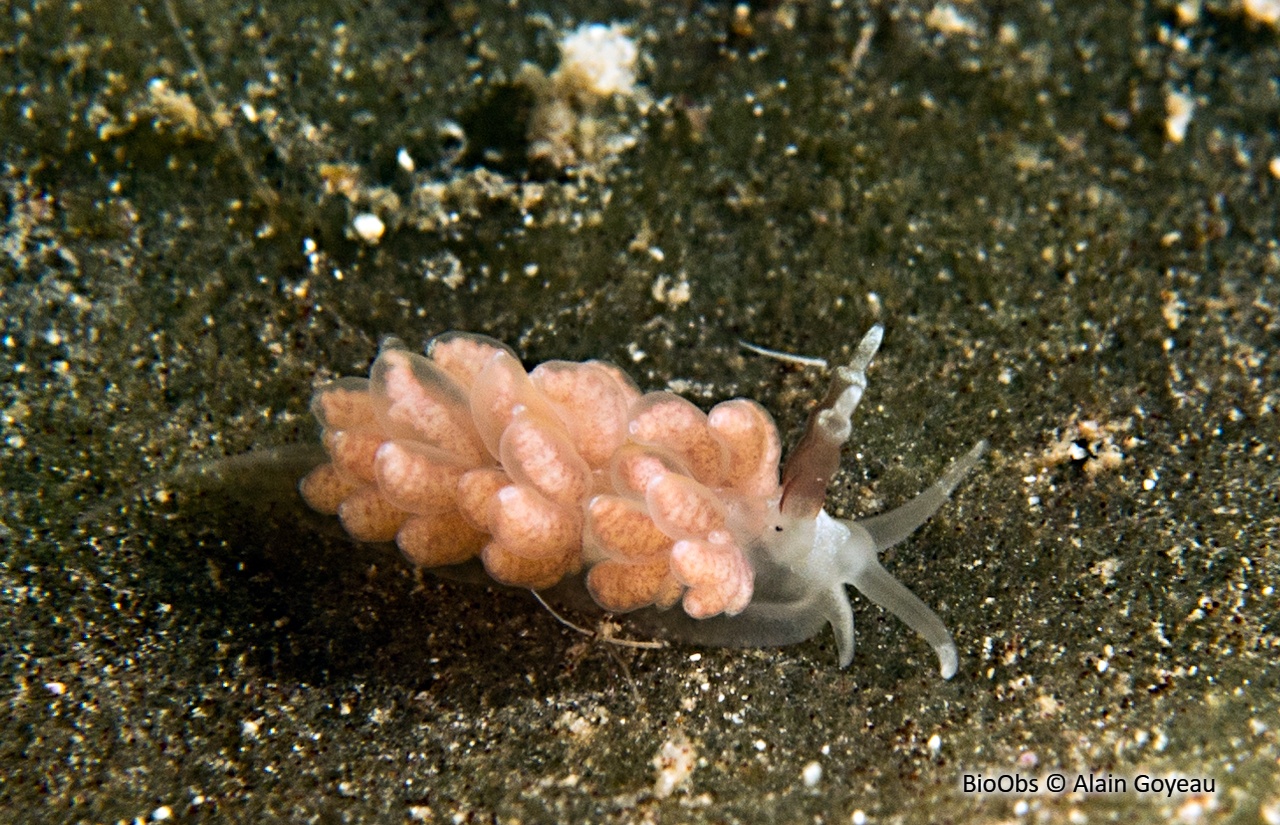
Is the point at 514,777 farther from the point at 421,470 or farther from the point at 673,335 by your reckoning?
the point at 673,335

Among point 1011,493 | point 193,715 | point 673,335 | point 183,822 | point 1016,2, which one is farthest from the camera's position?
point 1016,2

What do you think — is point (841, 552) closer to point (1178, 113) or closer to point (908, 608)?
point (908, 608)

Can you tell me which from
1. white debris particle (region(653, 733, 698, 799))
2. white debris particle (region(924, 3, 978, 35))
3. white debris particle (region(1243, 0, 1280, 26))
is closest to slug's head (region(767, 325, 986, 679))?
white debris particle (region(653, 733, 698, 799))

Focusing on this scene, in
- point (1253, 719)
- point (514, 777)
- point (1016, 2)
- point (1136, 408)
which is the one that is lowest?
point (514, 777)

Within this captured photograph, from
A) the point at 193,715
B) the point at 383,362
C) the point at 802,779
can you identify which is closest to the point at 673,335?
the point at 383,362

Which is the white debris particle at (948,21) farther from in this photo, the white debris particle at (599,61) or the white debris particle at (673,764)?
the white debris particle at (673,764)

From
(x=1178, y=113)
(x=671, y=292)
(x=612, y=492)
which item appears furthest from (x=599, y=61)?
(x=1178, y=113)

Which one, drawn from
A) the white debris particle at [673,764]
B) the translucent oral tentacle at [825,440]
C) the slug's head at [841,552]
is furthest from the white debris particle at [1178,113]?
the white debris particle at [673,764]

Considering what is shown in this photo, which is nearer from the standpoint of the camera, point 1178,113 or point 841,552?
point 841,552
